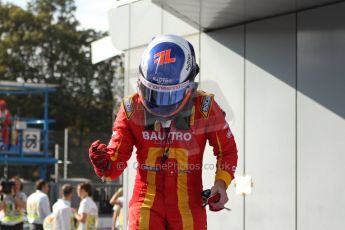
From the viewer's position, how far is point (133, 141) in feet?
17.3

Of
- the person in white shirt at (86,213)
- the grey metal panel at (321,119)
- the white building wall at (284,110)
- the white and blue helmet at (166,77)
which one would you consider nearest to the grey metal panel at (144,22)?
the white building wall at (284,110)

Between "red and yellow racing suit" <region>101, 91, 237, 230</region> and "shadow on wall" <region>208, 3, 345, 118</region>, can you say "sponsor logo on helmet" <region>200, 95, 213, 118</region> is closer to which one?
"red and yellow racing suit" <region>101, 91, 237, 230</region>

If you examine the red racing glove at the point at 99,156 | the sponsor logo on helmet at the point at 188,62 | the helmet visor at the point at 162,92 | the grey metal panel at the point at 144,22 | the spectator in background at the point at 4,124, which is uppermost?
the grey metal panel at the point at 144,22

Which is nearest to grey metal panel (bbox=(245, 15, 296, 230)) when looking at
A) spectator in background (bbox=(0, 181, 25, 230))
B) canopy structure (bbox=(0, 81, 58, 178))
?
spectator in background (bbox=(0, 181, 25, 230))

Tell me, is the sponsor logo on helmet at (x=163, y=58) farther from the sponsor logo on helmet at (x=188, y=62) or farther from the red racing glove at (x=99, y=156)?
the red racing glove at (x=99, y=156)

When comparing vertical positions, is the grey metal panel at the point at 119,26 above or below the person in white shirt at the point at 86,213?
above

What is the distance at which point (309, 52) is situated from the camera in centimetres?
1012

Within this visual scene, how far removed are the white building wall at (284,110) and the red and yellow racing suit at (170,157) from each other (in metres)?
4.27

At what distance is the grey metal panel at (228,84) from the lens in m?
11.4

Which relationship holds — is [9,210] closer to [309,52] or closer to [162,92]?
[309,52]

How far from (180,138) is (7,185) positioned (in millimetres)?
9974

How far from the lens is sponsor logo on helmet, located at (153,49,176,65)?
4.88m

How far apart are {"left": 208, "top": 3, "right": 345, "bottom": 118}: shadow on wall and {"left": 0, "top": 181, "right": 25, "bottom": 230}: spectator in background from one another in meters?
5.62

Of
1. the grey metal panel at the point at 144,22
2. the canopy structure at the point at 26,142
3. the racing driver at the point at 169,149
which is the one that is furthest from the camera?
the canopy structure at the point at 26,142
